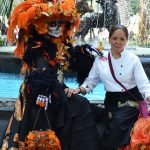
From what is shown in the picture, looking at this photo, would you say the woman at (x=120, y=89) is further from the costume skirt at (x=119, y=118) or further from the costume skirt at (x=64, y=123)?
the costume skirt at (x=64, y=123)

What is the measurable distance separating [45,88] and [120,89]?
0.71m

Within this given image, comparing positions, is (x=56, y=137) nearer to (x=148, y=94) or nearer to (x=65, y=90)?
(x=65, y=90)

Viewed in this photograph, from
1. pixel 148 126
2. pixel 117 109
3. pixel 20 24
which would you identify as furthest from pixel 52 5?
pixel 148 126

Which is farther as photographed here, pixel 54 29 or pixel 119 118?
pixel 54 29

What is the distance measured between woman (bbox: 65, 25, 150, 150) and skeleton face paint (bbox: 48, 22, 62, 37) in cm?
45

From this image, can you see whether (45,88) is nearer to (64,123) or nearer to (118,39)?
(64,123)

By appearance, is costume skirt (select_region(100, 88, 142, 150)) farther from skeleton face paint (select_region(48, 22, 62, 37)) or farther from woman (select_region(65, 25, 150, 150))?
skeleton face paint (select_region(48, 22, 62, 37))

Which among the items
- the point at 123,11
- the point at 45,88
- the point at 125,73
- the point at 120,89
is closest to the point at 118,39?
the point at 125,73

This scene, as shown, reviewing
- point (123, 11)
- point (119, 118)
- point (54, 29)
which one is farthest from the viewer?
point (123, 11)

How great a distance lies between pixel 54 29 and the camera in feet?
13.5

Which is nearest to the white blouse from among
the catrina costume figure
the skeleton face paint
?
the catrina costume figure

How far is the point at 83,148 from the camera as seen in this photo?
3941 mm

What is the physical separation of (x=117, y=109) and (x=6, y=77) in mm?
4111

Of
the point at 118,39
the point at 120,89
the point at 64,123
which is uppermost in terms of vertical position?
the point at 118,39
